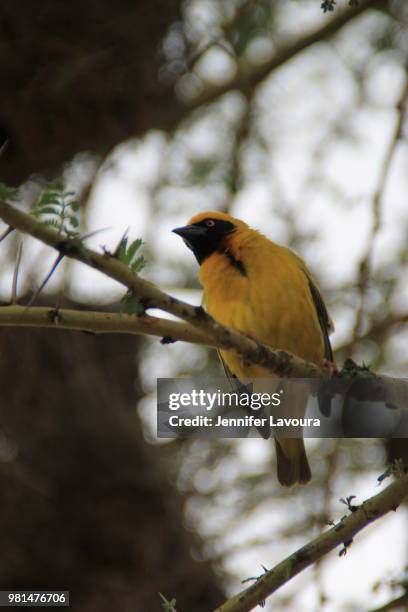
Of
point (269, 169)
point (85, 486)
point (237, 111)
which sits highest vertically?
point (237, 111)

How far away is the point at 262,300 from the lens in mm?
3504

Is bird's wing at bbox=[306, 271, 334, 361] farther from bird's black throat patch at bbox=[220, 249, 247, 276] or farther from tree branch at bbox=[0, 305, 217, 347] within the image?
tree branch at bbox=[0, 305, 217, 347]

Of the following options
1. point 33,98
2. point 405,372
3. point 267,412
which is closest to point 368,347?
point 405,372

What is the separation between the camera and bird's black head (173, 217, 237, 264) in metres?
3.87

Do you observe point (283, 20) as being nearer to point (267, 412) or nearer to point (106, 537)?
point (267, 412)

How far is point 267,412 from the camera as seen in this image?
3.93 metres

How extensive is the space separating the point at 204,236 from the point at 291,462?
3.90 ft

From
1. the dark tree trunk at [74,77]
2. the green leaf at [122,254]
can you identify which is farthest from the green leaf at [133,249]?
the dark tree trunk at [74,77]

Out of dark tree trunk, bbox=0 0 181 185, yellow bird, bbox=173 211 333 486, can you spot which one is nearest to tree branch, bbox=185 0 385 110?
dark tree trunk, bbox=0 0 181 185

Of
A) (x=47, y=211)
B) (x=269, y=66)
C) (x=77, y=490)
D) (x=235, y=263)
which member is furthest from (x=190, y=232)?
(x=47, y=211)

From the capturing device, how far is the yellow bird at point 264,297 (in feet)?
11.5

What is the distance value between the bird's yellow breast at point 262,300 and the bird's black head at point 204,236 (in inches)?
4.7

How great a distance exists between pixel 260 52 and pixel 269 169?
2.19ft

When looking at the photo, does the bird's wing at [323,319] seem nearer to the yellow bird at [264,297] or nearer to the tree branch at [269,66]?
the yellow bird at [264,297]
